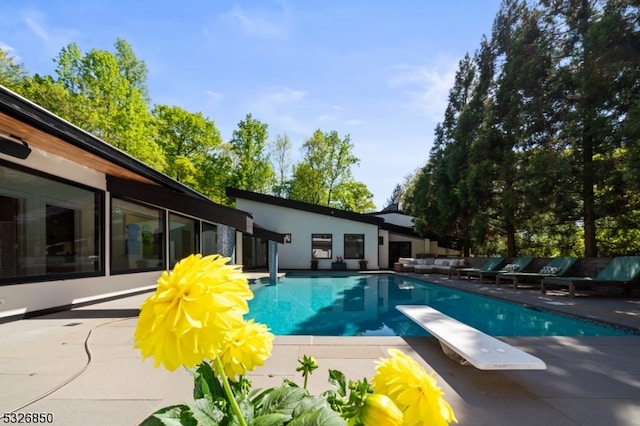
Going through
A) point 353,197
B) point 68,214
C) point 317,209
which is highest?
point 353,197

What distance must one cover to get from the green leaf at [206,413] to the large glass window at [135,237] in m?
8.47

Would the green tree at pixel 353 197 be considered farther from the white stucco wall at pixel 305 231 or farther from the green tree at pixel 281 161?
the white stucco wall at pixel 305 231

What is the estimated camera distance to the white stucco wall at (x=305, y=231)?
1745 cm

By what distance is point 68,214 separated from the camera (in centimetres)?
662

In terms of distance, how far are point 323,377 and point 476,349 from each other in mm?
1434

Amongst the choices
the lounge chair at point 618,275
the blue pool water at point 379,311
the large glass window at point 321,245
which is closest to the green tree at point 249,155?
the large glass window at point 321,245

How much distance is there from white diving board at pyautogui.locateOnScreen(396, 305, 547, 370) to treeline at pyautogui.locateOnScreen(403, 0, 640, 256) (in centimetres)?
650

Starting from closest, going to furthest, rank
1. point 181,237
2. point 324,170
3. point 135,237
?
point 135,237
point 181,237
point 324,170

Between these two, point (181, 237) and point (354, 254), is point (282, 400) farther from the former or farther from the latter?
point (354, 254)

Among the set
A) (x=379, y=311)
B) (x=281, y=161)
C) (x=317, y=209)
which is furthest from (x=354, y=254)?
(x=281, y=161)

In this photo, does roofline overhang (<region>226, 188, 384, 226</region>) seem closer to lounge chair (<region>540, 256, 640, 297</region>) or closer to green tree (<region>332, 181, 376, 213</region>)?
lounge chair (<region>540, 256, 640, 297</region>)

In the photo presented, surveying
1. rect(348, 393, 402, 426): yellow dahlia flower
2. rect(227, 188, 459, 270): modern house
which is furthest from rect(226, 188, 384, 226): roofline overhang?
rect(348, 393, 402, 426): yellow dahlia flower

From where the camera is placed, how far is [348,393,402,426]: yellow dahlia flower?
0.52 meters

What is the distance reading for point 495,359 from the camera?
9.11 ft
